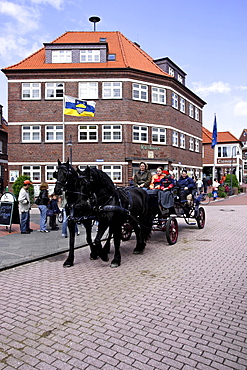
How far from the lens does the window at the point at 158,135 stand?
2988cm

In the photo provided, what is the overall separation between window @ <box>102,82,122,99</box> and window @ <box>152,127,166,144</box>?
4.66 metres

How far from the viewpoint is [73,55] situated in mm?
29219

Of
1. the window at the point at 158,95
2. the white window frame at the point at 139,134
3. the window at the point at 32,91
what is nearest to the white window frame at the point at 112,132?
the white window frame at the point at 139,134

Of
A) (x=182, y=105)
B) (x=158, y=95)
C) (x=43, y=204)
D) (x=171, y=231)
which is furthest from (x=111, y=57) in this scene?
(x=171, y=231)

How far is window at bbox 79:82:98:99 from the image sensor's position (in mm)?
28109

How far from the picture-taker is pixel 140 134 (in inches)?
1142

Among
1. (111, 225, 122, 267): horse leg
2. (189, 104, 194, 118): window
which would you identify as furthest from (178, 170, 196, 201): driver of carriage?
(189, 104, 194, 118): window

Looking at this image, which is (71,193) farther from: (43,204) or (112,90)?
(112,90)

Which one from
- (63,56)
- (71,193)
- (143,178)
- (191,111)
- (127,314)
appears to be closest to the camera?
(127,314)

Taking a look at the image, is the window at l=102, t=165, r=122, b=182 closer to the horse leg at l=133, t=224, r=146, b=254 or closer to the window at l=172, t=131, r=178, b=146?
the window at l=172, t=131, r=178, b=146

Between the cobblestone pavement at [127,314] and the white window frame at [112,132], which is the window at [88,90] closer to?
the white window frame at [112,132]

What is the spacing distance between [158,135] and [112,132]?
475cm

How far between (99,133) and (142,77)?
6.72 m

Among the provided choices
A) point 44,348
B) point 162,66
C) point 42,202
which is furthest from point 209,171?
point 44,348
